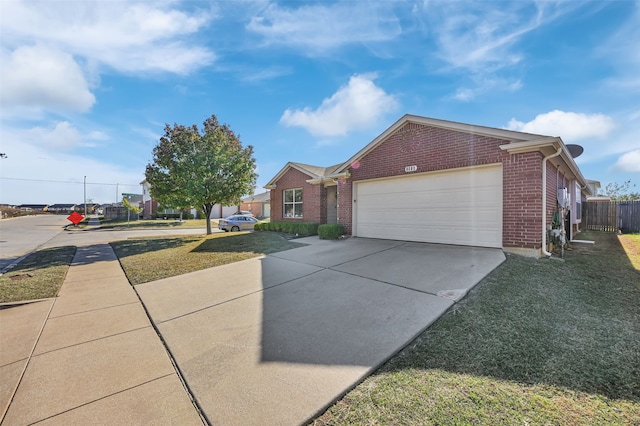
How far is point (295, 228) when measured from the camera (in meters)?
13.8

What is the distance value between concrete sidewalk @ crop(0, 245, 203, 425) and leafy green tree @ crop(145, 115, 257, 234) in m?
9.01

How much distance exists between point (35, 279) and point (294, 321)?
7.17 meters

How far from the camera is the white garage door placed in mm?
7562

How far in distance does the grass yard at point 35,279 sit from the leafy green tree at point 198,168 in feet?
17.9

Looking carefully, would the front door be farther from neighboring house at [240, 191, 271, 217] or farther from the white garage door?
neighboring house at [240, 191, 271, 217]

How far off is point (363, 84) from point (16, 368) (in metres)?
11.7

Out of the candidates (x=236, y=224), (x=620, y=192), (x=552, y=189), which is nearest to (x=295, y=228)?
(x=236, y=224)

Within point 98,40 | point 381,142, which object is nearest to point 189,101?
point 98,40

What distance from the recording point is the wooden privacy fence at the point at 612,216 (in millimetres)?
14602

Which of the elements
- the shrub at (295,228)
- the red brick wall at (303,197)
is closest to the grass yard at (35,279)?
the shrub at (295,228)

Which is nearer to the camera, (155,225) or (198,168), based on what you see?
(198,168)

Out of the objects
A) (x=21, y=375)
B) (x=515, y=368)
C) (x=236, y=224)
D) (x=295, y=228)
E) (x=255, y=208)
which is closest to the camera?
(x=515, y=368)

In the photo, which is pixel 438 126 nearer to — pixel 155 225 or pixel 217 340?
pixel 217 340

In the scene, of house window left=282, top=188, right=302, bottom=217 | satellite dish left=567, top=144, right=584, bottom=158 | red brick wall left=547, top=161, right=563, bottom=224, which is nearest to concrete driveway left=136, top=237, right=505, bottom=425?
red brick wall left=547, top=161, right=563, bottom=224
